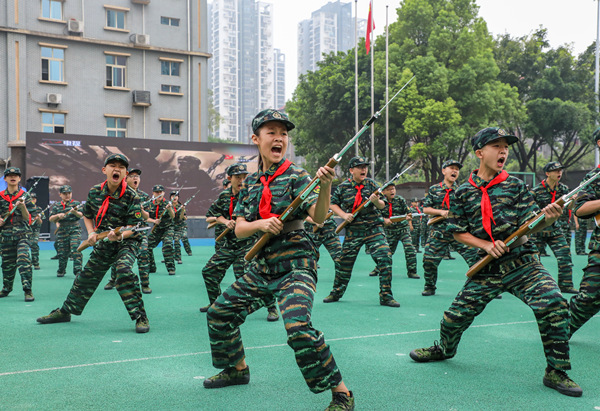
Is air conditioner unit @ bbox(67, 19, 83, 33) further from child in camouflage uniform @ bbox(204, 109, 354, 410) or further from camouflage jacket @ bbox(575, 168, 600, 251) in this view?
camouflage jacket @ bbox(575, 168, 600, 251)

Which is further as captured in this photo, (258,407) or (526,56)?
(526,56)

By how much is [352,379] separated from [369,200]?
356 centimetres

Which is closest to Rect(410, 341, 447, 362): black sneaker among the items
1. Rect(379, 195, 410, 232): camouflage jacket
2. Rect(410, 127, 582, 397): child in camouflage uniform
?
Rect(410, 127, 582, 397): child in camouflage uniform

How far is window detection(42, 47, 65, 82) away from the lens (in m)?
27.4

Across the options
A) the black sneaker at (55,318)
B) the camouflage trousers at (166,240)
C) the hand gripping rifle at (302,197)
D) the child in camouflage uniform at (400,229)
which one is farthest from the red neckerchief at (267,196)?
the camouflage trousers at (166,240)

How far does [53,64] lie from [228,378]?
27551mm

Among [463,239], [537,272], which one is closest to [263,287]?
[463,239]

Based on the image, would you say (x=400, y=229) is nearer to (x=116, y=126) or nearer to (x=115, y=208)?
(x=115, y=208)

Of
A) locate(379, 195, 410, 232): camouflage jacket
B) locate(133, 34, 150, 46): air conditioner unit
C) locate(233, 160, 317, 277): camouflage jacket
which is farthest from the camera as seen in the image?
locate(133, 34, 150, 46): air conditioner unit

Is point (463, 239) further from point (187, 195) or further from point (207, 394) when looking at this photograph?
point (187, 195)

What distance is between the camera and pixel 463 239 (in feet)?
14.4

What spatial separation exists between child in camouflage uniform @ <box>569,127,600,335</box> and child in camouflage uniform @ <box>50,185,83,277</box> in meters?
9.44

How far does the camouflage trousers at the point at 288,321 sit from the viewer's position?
326 cm

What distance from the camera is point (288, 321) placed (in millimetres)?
3324
